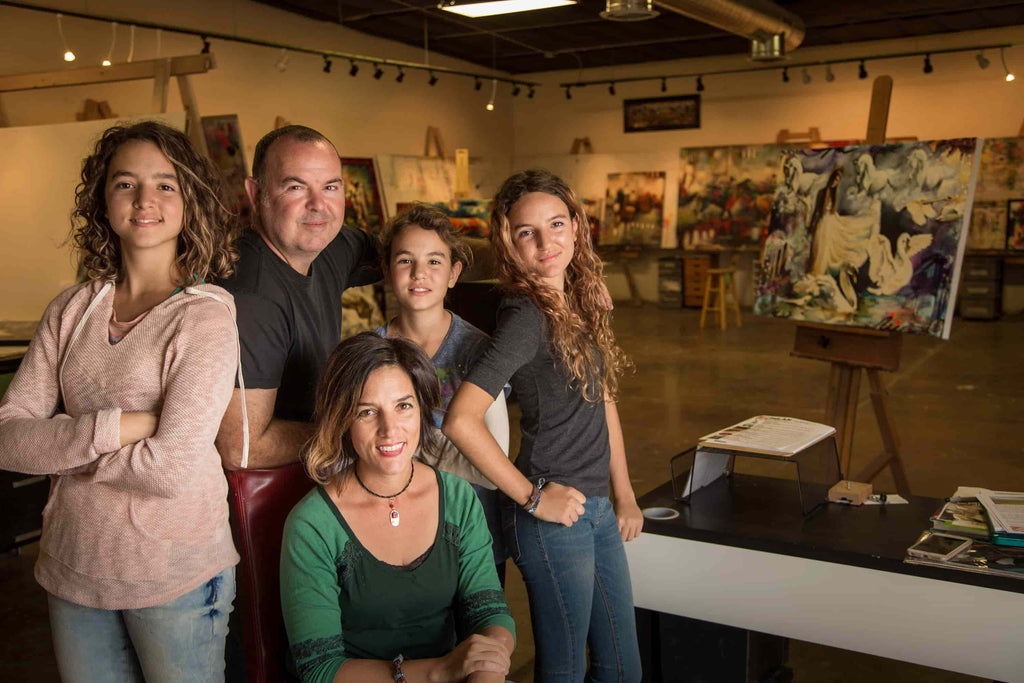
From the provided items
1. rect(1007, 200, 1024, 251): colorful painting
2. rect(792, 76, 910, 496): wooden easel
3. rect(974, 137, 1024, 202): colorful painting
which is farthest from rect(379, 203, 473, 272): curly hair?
rect(1007, 200, 1024, 251): colorful painting

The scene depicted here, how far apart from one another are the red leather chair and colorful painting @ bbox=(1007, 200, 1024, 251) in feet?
35.8

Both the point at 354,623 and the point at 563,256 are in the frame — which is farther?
the point at 563,256

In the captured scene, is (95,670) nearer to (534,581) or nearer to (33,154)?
(534,581)

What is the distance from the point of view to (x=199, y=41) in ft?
27.3

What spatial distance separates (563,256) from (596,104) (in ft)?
39.3

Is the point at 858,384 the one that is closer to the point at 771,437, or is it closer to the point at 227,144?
the point at 771,437

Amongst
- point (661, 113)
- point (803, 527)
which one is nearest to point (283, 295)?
point (803, 527)

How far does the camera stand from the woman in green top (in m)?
1.55

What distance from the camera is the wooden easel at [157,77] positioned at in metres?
5.13

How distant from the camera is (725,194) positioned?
12.2 meters

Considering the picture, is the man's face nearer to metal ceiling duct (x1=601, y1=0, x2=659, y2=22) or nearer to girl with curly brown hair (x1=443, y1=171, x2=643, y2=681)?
girl with curly brown hair (x1=443, y1=171, x2=643, y2=681)

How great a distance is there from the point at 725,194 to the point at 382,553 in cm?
1124

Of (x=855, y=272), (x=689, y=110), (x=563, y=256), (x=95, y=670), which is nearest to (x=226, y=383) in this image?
(x=95, y=670)

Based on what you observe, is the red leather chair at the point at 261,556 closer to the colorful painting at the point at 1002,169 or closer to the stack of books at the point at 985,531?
the stack of books at the point at 985,531
